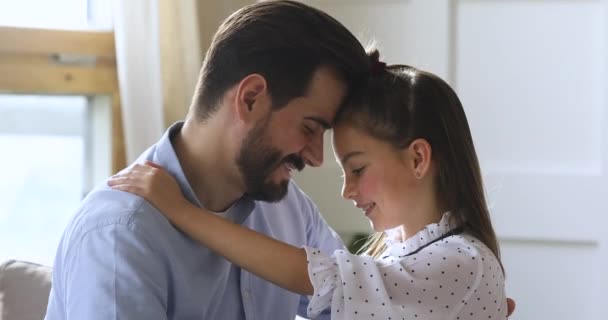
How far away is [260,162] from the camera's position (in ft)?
4.91

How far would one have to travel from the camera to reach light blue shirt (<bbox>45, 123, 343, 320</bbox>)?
1284mm

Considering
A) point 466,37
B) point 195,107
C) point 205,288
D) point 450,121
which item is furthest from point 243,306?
point 466,37

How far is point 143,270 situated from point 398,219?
1.54ft

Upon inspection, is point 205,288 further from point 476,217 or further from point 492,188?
point 492,188

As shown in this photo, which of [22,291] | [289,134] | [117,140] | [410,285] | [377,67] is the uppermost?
[377,67]

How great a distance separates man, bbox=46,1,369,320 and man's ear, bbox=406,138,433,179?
0.47 ft

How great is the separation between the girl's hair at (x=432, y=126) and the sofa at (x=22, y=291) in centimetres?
69

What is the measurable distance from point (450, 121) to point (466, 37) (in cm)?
105

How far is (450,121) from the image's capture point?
1.54 metres

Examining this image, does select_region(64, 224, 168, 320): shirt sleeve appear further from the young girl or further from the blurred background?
the blurred background

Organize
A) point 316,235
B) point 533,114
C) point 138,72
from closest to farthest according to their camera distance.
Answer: point 316,235
point 138,72
point 533,114

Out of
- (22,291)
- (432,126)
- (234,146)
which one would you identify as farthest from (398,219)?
(22,291)

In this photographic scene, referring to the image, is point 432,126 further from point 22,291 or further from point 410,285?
point 22,291

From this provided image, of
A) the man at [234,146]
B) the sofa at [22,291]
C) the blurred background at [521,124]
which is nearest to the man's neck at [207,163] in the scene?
the man at [234,146]
